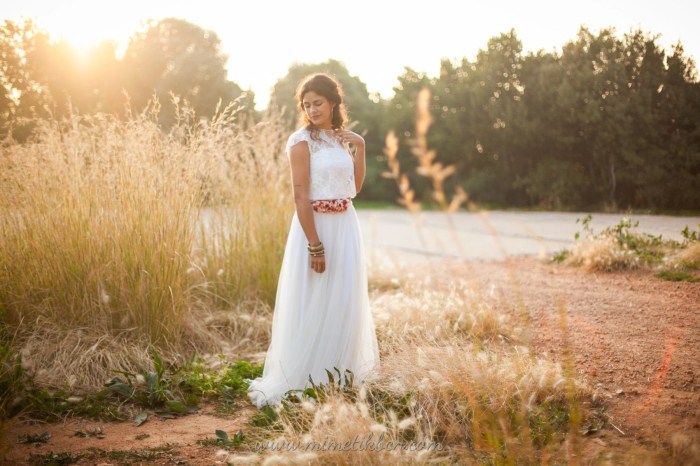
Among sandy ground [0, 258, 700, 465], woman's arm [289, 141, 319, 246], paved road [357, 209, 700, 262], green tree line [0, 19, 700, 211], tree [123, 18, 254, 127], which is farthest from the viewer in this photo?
tree [123, 18, 254, 127]

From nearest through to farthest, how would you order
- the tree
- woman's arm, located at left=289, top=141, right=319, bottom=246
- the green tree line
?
woman's arm, located at left=289, top=141, right=319, bottom=246 → the green tree line → the tree

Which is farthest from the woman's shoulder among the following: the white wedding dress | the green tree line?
the green tree line

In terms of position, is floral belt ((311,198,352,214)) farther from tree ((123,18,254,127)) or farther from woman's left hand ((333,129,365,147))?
tree ((123,18,254,127))

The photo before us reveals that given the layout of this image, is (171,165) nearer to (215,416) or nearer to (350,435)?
(215,416)

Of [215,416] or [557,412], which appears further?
[215,416]

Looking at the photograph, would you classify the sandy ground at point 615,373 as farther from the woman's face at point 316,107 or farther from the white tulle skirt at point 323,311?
the woman's face at point 316,107

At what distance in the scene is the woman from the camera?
3.15 metres

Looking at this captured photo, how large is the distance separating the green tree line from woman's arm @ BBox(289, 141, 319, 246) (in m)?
4.44

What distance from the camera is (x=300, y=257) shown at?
10.8 ft

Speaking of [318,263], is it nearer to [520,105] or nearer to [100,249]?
[100,249]

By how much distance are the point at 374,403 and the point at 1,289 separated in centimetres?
274

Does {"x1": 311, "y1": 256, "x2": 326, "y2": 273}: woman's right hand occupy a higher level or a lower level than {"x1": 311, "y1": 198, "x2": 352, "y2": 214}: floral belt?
lower

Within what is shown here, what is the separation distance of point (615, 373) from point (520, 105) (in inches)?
560

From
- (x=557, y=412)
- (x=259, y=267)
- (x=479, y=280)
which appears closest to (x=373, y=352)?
(x=557, y=412)
